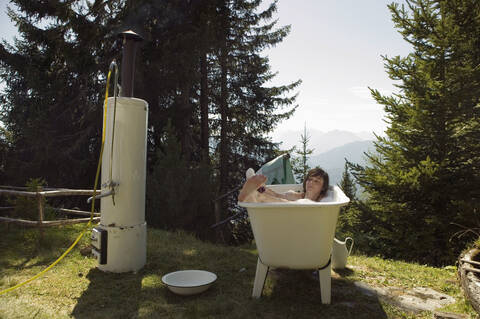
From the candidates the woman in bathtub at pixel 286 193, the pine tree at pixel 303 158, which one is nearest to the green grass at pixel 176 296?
the woman in bathtub at pixel 286 193

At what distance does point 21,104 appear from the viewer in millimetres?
7723

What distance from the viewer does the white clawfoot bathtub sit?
2125 millimetres

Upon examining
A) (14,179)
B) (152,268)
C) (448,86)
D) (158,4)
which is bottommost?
(152,268)

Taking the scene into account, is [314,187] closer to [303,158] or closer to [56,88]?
[56,88]

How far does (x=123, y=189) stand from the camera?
297 cm

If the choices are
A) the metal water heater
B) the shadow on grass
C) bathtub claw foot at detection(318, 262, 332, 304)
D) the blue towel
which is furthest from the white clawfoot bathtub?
the blue towel

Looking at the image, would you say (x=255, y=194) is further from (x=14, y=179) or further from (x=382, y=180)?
(x=14, y=179)

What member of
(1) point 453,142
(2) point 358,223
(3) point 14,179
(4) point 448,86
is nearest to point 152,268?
(2) point 358,223

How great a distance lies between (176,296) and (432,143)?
455 centimetres

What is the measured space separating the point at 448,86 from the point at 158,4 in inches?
255

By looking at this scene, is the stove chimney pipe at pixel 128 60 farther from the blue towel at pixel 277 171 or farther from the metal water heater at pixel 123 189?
the blue towel at pixel 277 171

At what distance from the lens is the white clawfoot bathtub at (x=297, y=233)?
212 centimetres

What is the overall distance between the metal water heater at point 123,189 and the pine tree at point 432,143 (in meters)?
3.67

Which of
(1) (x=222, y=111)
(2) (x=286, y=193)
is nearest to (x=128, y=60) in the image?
(2) (x=286, y=193)
